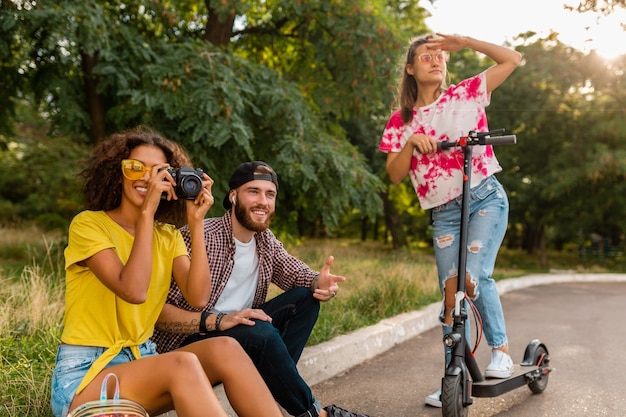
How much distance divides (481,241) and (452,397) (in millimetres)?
872

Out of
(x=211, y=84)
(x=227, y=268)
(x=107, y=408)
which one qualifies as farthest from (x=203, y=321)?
(x=211, y=84)

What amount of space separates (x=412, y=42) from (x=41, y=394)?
8.81 feet

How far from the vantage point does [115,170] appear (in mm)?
2629

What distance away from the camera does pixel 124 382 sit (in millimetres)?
2193

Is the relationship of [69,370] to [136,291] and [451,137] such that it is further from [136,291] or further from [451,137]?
[451,137]

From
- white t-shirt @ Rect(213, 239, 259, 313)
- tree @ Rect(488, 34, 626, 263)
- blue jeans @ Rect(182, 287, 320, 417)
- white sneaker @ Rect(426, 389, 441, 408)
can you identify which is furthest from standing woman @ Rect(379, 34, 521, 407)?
tree @ Rect(488, 34, 626, 263)

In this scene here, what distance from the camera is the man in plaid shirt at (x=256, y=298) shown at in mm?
2717

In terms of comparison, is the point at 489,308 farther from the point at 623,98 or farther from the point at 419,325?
the point at 623,98

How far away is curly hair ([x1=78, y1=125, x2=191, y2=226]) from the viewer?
2.62 meters

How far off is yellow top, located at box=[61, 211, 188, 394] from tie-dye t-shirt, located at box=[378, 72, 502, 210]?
1.60 metres

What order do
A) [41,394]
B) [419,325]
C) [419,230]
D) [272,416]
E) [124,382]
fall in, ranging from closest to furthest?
[124,382]
[272,416]
[41,394]
[419,325]
[419,230]

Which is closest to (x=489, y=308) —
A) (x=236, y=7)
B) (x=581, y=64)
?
(x=236, y=7)

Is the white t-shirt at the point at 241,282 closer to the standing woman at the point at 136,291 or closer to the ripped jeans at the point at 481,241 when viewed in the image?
the standing woman at the point at 136,291

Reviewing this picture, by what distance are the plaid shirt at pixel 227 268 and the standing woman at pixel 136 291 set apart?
1.02ft
